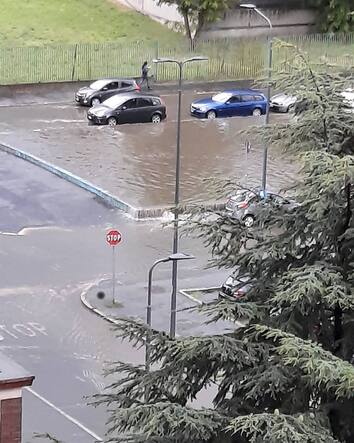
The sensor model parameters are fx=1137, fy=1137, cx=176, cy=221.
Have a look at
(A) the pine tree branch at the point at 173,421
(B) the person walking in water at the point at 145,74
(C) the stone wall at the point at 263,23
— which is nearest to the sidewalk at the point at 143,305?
(A) the pine tree branch at the point at 173,421

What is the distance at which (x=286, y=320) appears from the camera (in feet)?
35.9

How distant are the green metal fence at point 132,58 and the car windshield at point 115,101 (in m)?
6.09

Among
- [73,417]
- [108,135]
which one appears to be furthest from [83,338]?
[108,135]

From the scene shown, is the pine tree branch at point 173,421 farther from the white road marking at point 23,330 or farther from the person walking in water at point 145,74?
the person walking in water at point 145,74

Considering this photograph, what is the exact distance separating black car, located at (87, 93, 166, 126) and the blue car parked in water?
7.10 feet

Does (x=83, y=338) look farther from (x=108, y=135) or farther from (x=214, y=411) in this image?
(x=108, y=135)

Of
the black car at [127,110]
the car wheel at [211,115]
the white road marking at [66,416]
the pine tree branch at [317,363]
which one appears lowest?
the car wheel at [211,115]

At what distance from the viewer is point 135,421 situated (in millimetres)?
10328

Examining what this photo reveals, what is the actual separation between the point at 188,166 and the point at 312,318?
30131 mm

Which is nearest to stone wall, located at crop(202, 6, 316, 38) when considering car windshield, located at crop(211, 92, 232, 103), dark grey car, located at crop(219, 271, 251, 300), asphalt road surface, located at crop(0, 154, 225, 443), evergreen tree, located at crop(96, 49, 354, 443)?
car windshield, located at crop(211, 92, 232, 103)

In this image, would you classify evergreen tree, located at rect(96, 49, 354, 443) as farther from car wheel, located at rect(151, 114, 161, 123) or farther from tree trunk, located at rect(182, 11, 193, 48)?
tree trunk, located at rect(182, 11, 193, 48)

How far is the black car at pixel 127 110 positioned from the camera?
46.4 meters

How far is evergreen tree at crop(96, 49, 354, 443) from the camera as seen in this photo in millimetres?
10141

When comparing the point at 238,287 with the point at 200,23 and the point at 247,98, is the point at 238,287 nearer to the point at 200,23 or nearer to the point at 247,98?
the point at 247,98
